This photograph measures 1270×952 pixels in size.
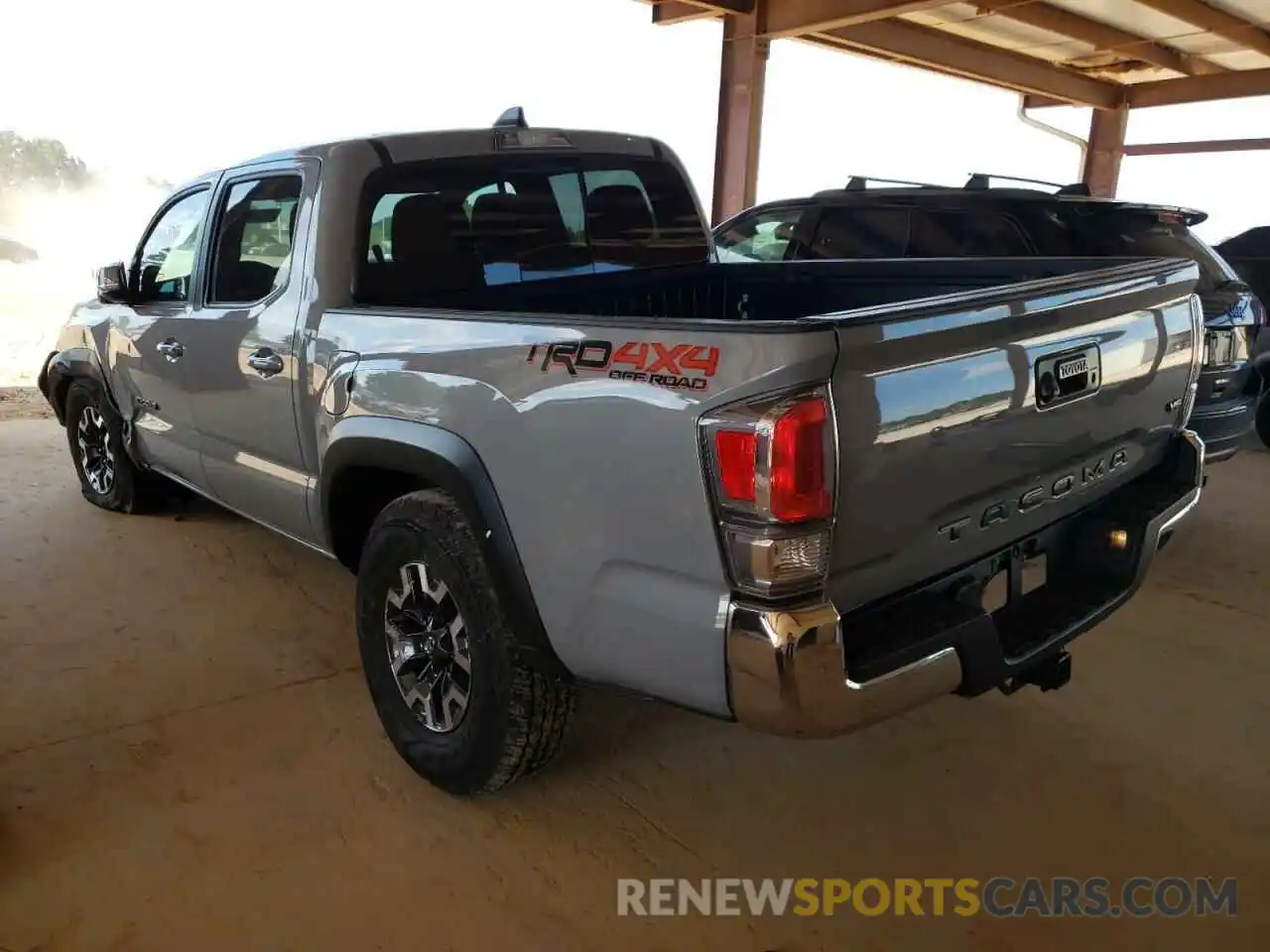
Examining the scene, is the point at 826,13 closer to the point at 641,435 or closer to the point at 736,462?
the point at 641,435

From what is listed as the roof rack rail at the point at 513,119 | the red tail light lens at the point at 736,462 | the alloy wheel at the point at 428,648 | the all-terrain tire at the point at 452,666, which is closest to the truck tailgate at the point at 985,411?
the red tail light lens at the point at 736,462

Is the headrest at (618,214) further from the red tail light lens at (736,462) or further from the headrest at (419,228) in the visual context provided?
the red tail light lens at (736,462)

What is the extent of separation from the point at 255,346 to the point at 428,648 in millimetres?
1263

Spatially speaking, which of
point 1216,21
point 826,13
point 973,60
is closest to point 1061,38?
point 973,60

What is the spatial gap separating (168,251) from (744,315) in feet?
8.08

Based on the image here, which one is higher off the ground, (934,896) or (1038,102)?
(1038,102)

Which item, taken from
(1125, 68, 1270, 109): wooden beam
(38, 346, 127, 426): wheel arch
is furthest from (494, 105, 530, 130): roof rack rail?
(1125, 68, 1270, 109): wooden beam

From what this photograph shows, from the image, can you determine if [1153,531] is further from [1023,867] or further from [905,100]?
[905,100]

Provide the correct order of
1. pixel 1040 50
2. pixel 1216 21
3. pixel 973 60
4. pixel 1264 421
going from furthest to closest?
pixel 1040 50 < pixel 973 60 < pixel 1216 21 < pixel 1264 421

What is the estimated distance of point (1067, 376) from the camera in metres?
2.22

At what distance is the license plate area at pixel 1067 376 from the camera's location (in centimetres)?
215

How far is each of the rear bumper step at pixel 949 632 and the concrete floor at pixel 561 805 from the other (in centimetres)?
55

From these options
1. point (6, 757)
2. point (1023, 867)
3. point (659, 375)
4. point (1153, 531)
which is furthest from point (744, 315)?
point (6, 757)

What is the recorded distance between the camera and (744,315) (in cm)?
360
